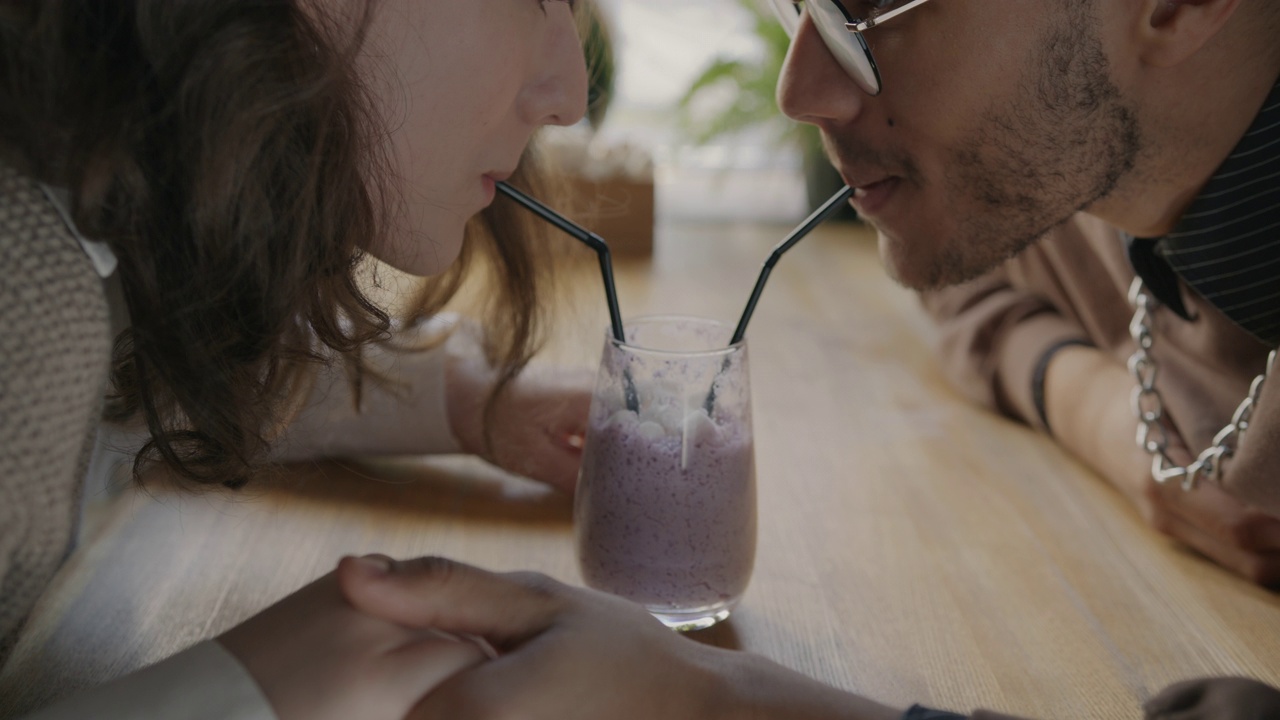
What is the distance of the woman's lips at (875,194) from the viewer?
1124mm

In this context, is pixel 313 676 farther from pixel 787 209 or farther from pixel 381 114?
pixel 787 209

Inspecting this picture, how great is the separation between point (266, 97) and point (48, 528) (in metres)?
0.28

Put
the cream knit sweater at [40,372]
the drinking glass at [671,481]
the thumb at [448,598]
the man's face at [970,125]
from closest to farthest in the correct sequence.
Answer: the cream knit sweater at [40,372] → the thumb at [448,598] → the drinking glass at [671,481] → the man's face at [970,125]

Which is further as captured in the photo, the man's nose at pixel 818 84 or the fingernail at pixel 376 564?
the man's nose at pixel 818 84

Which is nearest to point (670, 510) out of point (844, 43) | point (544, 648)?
point (544, 648)

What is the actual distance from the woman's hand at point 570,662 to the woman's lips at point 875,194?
580mm

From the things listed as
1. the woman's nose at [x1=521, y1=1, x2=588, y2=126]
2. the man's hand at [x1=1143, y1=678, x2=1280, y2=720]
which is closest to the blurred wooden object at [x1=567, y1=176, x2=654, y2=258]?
the woman's nose at [x1=521, y1=1, x2=588, y2=126]

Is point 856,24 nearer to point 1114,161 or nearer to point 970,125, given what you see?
point 970,125

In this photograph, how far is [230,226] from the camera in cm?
69

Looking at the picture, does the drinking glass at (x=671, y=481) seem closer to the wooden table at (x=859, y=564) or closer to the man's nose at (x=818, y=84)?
the wooden table at (x=859, y=564)

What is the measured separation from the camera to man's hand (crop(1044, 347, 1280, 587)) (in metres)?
0.99

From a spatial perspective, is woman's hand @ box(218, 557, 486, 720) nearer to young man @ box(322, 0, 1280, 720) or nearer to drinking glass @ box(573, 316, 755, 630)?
drinking glass @ box(573, 316, 755, 630)

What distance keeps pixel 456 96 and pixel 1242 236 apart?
71 centimetres

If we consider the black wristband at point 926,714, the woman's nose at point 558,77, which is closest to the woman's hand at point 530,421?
the woman's nose at point 558,77
